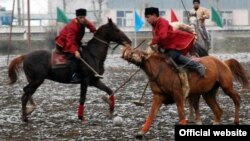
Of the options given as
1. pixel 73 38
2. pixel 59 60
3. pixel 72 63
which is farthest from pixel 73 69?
pixel 73 38

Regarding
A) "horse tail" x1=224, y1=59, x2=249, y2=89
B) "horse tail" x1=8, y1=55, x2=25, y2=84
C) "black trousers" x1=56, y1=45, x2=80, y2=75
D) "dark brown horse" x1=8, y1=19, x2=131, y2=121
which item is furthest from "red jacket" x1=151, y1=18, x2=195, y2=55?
"horse tail" x1=8, y1=55, x2=25, y2=84

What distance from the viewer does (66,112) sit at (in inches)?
583

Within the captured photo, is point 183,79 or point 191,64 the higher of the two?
point 191,64

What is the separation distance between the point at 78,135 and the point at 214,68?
2.63 m

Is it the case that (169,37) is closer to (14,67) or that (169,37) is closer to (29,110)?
(29,110)

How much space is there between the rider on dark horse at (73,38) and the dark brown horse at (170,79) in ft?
7.98

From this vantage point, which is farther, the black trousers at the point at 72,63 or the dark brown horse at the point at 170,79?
the black trousers at the point at 72,63

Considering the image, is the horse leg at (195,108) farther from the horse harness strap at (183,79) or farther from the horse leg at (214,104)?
the horse harness strap at (183,79)

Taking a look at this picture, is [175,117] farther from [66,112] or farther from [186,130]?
[186,130]

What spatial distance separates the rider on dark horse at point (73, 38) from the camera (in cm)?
1309

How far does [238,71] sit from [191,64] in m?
1.44

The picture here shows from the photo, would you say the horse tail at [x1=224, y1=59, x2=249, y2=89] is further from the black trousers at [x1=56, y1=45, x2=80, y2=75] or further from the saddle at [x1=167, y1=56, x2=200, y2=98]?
the black trousers at [x1=56, y1=45, x2=80, y2=75]

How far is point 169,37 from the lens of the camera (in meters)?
11.2

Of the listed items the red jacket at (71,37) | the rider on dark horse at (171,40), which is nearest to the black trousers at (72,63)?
the red jacket at (71,37)
